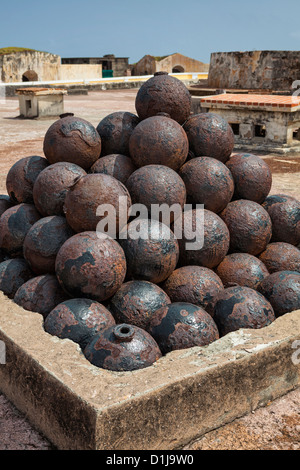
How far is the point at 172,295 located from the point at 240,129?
9511mm

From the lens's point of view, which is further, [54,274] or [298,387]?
[54,274]

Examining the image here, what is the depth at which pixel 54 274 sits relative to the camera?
3.99 m

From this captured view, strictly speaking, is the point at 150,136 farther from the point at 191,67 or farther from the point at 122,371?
the point at 191,67

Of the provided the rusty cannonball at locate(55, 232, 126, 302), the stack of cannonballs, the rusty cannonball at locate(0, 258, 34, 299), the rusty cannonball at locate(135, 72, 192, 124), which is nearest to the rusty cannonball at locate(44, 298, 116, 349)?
the stack of cannonballs

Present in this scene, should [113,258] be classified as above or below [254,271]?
above

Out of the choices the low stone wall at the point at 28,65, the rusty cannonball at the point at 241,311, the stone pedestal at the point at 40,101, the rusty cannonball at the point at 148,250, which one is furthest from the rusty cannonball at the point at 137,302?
the low stone wall at the point at 28,65

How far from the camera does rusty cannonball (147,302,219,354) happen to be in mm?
3322

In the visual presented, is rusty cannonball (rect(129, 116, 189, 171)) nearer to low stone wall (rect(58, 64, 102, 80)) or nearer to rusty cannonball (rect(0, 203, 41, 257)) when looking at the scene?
rusty cannonball (rect(0, 203, 41, 257))

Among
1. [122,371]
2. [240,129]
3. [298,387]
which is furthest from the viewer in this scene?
[240,129]

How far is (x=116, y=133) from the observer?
4.66 m

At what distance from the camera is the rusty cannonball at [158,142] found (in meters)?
4.24

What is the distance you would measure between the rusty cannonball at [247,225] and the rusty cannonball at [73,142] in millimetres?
1255

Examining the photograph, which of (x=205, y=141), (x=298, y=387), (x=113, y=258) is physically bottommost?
(x=298, y=387)
